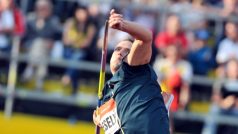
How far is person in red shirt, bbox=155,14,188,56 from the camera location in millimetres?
12303

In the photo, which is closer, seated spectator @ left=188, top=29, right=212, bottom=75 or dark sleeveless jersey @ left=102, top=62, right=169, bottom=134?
dark sleeveless jersey @ left=102, top=62, right=169, bottom=134

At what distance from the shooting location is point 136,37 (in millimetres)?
5906

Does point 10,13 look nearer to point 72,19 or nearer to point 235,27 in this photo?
point 72,19

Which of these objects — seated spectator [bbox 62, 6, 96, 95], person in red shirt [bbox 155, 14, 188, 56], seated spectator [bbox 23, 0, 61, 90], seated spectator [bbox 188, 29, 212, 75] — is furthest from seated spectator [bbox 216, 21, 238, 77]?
seated spectator [bbox 23, 0, 61, 90]

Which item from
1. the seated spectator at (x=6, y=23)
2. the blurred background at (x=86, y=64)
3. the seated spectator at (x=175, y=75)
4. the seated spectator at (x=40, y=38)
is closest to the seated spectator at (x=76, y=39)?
the blurred background at (x=86, y=64)

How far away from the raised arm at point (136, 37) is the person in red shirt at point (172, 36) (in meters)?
6.13

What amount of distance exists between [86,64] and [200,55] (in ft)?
6.00

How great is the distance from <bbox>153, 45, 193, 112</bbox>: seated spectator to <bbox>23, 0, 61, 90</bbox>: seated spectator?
176 cm

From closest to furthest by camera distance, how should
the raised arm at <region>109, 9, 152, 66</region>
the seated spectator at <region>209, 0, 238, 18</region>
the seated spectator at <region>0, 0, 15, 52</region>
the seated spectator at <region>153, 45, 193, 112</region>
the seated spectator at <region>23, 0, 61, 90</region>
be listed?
the raised arm at <region>109, 9, 152, 66</region> → the seated spectator at <region>153, 45, 193, 112</region> → the seated spectator at <region>0, 0, 15, 52</region> → the seated spectator at <region>23, 0, 61, 90</region> → the seated spectator at <region>209, 0, 238, 18</region>

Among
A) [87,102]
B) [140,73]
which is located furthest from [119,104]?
[87,102]

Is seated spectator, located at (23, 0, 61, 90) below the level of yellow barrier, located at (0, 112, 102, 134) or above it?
above

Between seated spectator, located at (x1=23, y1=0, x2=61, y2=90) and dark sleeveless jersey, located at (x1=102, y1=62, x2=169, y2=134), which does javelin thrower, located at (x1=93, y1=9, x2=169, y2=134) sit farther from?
seated spectator, located at (x1=23, y1=0, x2=61, y2=90)

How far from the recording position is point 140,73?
6.31 m

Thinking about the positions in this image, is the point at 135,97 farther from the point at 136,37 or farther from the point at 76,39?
the point at 76,39
